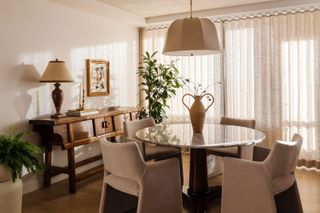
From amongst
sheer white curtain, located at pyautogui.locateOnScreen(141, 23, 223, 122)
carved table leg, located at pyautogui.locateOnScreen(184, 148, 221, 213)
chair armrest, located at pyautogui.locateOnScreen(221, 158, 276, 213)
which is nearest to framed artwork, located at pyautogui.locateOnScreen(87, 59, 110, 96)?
sheer white curtain, located at pyautogui.locateOnScreen(141, 23, 223, 122)

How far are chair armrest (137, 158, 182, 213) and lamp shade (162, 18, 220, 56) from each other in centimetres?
99

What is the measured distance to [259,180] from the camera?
7.63 feet

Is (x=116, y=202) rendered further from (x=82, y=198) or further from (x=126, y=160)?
(x=82, y=198)

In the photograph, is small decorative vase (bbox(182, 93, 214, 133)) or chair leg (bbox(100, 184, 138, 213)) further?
small decorative vase (bbox(182, 93, 214, 133))

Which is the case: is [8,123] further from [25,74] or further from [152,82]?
[152,82]

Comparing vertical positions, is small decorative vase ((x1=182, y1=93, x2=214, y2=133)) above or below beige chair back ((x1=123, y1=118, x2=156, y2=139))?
above

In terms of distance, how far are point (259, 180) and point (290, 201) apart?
653 millimetres

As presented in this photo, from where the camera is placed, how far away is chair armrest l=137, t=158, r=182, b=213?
240cm

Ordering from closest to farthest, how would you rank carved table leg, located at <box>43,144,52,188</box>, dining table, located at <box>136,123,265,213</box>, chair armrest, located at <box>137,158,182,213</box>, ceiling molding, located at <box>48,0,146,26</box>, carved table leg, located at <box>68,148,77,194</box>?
chair armrest, located at <box>137,158,182,213</box>, dining table, located at <box>136,123,265,213</box>, carved table leg, located at <box>68,148,77,194</box>, carved table leg, located at <box>43,144,52,188</box>, ceiling molding, located at <box>48,0,146,26</box>

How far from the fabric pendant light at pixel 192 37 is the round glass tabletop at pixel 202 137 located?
0.81 meters

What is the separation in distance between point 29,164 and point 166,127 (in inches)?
60.5

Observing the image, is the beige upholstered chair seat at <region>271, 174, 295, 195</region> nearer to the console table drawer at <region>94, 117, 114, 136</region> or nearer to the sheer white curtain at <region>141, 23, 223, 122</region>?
the console table drawer at <region>94, 117, 114, 136</region>

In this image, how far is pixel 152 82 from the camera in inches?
199

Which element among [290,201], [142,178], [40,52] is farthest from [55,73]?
[290,201]
